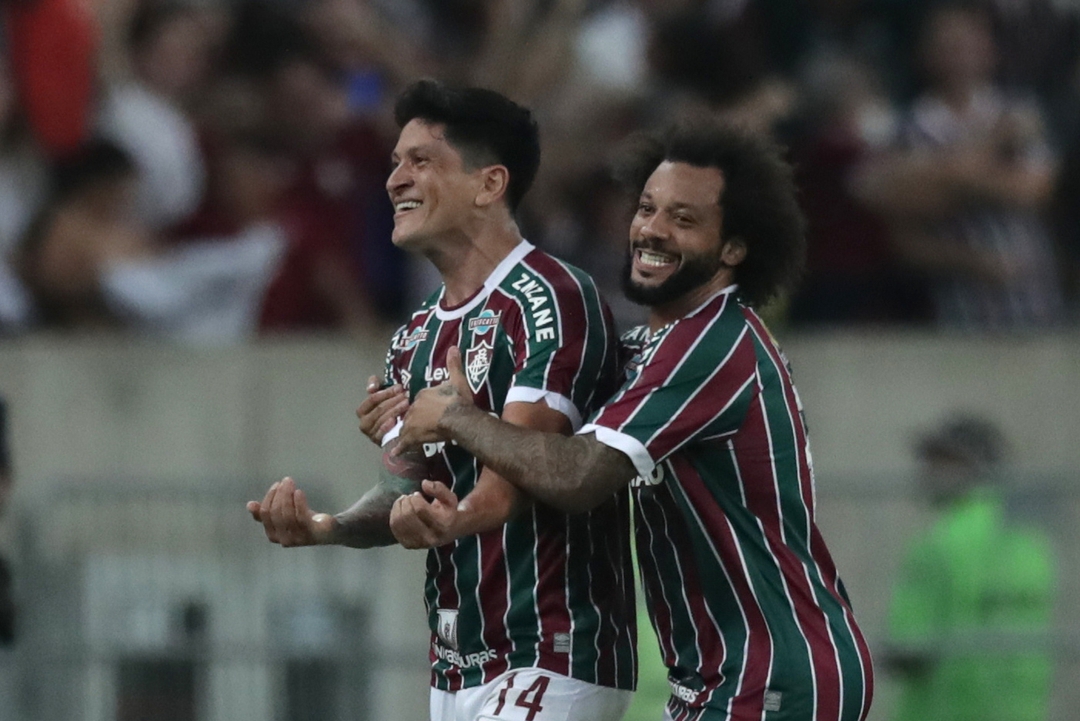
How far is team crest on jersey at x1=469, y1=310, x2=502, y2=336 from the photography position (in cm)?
550

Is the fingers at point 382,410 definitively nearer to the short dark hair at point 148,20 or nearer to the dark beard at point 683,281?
the dark beard at point 683,281

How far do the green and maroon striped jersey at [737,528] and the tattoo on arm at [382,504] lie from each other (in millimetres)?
743

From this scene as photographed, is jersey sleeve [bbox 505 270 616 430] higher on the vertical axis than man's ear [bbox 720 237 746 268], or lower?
lower

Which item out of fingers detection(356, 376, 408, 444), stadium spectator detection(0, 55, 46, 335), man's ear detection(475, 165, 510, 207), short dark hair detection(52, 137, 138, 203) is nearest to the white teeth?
man's ear detection(475, 165, 510, 207)

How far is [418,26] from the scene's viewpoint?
34.1 feet

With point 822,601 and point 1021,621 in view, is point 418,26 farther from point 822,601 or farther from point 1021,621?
point 822,601

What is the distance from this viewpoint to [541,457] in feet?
16.4

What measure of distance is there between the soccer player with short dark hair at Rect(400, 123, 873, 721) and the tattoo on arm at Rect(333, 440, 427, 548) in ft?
1.50

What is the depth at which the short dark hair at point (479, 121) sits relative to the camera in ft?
18.5

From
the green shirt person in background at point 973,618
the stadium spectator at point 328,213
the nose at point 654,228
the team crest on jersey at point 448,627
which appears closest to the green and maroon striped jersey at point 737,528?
the nose at point 654,228

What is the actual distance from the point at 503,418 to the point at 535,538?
399 millimetres

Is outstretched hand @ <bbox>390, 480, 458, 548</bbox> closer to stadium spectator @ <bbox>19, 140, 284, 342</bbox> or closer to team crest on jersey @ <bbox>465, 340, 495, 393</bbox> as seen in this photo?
team crest on jersey @ <bbox>465, 340, 495, 393</bbox>

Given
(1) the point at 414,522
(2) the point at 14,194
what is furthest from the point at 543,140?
(1) the point at 414,522

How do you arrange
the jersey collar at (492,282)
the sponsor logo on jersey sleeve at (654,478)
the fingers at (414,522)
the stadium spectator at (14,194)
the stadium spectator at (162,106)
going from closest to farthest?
the fingers at (414,522) → the sponsor logo on jersey sleeve at (654,478) → the jersey collar at (492,282) → the stadium spectator at (14,194) → the stadium spectator at (162,106)
